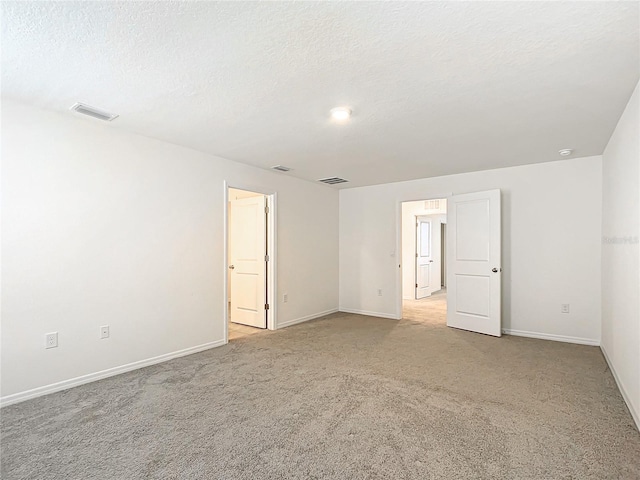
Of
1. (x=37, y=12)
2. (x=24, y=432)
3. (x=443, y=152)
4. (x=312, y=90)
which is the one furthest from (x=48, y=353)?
(x=443, y=152)

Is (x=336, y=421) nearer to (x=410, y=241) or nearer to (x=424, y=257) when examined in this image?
(x=410, y=241)

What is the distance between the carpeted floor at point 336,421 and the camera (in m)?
1.93

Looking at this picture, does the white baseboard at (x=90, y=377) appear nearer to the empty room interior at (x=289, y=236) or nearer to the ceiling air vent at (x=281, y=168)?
the empty room interior at (x=289, y=236)

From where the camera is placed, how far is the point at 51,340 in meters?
2.92

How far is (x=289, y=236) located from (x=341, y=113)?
283 centimetres

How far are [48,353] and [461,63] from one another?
12.6ft

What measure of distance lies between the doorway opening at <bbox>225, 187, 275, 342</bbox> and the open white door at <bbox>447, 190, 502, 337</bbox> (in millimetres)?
2723

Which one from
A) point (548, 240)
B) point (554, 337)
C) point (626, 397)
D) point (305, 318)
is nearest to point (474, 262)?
point (548, 240)

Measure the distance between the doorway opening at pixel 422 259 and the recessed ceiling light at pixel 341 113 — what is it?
4137 millimetres

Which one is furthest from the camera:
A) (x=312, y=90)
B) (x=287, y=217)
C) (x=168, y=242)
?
(x=287, y=217)

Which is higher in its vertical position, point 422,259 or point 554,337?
point 422,259

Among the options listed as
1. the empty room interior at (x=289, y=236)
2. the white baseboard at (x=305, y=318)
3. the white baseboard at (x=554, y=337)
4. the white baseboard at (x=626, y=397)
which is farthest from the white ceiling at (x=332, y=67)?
the white baseboard at (x=305, y=318)

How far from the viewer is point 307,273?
5.82 metres

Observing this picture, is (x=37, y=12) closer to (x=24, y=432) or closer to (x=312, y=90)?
(x=312, y=90)
